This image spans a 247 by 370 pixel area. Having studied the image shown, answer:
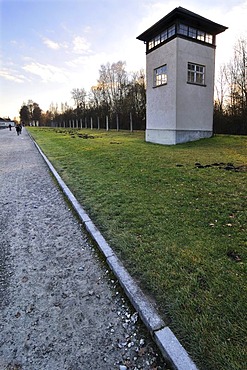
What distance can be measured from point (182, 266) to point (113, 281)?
2.70 feet

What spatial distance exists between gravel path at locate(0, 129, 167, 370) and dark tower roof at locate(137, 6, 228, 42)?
17.1 metres

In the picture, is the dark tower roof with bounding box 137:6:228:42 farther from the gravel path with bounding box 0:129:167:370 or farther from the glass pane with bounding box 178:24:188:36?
the gravel path with bounding box 0:129:167:370

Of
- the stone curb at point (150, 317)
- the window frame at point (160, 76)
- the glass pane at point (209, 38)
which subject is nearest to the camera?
the stone curb at point (150, 317)

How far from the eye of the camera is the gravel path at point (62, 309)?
5.86 feet

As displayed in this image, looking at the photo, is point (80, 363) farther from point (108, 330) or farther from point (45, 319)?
point (45, 319)

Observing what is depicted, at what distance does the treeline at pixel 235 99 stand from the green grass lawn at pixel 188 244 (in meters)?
23.9

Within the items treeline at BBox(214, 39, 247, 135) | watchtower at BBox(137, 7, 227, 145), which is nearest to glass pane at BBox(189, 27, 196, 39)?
watchtower at BBox(137, 7, 227, 145)

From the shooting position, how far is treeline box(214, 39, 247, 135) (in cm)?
2752

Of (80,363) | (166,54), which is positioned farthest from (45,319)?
(166,54)

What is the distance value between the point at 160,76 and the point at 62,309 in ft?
61.5

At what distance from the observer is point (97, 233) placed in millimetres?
3688

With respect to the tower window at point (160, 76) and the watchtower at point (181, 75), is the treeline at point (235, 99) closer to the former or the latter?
the watchtower at point (181, 75)

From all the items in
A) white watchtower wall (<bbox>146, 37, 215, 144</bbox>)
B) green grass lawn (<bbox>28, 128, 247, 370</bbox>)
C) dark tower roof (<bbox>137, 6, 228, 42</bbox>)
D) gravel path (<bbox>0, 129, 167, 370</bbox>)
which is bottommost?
gravel path (<bbox>0, 129, 167, 370</bbox>)

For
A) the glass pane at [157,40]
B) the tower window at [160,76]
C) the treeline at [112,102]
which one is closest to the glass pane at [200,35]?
the glass pane at [157,40]
